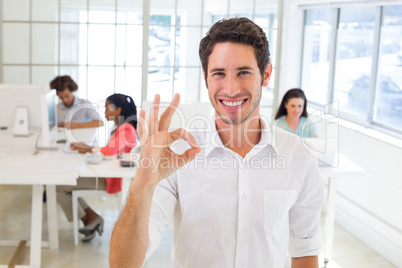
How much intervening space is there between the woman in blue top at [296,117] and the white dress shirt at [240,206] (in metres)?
3.13

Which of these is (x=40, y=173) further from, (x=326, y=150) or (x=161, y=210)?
(x=161, y=210)

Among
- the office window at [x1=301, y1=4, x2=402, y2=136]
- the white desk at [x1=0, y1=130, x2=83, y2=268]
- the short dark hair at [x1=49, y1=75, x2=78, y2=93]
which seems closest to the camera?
the white desk at [x1=0, y1=130, x2=83, y2=268]

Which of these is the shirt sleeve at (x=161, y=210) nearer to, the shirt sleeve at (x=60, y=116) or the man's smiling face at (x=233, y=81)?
the man's smiling face at (x=233, y=81)

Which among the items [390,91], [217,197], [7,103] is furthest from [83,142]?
[217,197]

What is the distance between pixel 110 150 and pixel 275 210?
2.72 metres

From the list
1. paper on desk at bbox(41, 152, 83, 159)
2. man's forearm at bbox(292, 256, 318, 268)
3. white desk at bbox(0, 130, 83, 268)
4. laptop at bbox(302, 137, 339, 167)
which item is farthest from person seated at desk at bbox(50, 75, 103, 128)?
man's forearm at bbox(292, 256, 318, 268)

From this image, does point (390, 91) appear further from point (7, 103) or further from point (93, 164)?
point (7, 103)

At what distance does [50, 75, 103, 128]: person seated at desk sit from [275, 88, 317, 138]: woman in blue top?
1661 millimetres

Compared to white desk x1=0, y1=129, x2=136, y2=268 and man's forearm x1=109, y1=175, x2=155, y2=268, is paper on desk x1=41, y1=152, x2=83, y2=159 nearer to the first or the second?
white desk x1=0, y1=129, x2=136, y2=268

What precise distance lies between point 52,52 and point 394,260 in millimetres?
3568

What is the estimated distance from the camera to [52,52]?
18.0 feet

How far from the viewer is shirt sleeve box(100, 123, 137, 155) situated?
159 inches

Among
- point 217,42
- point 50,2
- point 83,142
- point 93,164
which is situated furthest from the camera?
point 50,2

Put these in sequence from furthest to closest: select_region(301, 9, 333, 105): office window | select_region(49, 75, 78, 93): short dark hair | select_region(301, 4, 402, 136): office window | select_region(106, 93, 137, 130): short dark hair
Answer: select_region(301, 9, 333, 105): office window, select_region(49, 75, 78, 93): short dark hair, select_region(301, 4, 402, 136): office window, select_region(106, 93, 137, 130): short dark hair
